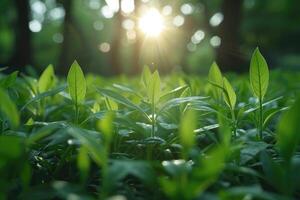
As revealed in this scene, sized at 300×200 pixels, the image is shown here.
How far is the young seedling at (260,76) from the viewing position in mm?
1357

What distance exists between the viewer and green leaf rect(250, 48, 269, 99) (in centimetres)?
136

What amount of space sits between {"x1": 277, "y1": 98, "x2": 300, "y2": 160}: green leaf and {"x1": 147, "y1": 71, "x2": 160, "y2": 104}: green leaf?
54 cm

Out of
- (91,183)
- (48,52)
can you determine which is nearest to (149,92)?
(91,183)

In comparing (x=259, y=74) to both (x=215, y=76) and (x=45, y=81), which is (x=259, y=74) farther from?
(x=45, y=81)

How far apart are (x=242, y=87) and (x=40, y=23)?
4309 cm

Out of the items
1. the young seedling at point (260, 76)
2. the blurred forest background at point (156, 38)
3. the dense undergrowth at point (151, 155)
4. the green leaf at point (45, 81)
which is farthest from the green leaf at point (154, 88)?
the blurred forest background at point (156, 38)

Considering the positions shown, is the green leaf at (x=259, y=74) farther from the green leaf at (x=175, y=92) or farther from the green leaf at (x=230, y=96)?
the green leaf at (x=175, y=92)

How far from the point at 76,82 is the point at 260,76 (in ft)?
1.91

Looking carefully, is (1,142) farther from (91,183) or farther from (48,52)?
(48,52)

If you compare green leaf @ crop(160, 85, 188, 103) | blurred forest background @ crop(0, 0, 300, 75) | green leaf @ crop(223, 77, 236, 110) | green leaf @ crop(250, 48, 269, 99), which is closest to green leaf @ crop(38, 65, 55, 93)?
green leaf @ crop(160, 85, 188, 103)

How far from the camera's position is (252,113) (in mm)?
1512

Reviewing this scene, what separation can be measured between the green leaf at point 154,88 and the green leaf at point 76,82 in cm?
22

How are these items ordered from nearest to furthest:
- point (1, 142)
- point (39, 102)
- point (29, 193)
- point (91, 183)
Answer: point (1, 142) → point (29, 193) → point (91, 183) → point (39, 102)

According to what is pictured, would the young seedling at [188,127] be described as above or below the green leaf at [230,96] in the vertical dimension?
above
